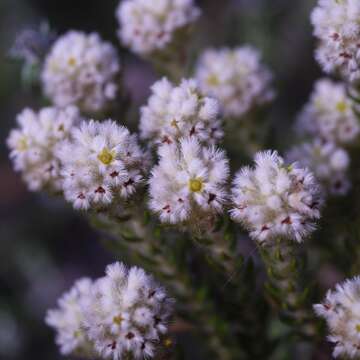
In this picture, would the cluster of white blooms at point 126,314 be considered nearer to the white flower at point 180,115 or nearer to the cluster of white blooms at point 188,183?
the cluster of white blooms at point 188,183

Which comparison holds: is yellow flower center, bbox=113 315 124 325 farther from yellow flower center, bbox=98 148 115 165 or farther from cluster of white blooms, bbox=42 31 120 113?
cluster of white blooms, bbox=42 31 120 113

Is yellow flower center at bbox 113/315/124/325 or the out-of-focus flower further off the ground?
the out-of-focus flower

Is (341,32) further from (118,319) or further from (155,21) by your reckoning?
(118,319)

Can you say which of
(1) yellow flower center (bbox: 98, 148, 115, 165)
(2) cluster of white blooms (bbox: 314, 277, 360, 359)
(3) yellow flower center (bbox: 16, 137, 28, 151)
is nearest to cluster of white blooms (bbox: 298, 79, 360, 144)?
(2) cluster of white blooms (bbox: 314, 277, 360, 359)

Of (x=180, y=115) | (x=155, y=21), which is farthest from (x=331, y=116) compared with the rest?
(x=180, y=115)

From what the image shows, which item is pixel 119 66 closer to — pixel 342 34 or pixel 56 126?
pixel 56 126

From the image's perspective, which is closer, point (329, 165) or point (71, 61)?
point (329, 165)
